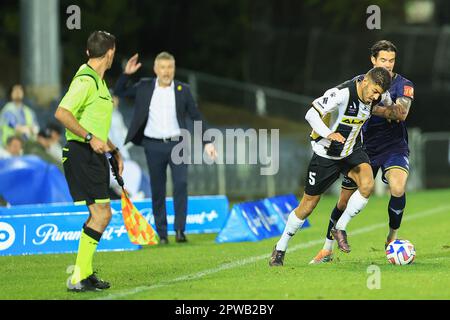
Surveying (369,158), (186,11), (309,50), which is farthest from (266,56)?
(369,158)

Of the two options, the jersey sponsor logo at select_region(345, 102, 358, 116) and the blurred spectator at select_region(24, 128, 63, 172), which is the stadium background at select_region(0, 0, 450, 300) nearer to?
the jersey sponsor logo at select_region(345, 102, 358, 116)

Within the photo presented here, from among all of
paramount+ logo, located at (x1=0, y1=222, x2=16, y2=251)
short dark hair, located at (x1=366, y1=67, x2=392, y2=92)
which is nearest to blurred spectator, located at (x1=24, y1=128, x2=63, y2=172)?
paramount+ logo, located at (x1=0, y1=222, x2=16, y2=251)

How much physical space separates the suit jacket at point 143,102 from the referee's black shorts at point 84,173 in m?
4.63

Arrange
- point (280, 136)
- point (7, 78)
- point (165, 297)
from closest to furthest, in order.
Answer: point (165, 297), point (280, 136), point (7, 78)

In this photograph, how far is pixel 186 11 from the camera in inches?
1470

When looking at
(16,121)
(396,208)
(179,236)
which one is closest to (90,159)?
(396,208)

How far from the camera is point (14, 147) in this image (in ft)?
60.4

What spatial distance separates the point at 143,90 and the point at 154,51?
22.8 metres

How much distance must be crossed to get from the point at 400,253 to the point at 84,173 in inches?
133

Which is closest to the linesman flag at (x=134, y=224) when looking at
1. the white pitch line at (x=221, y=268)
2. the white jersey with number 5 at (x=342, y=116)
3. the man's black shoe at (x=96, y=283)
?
the white pitch line at (x=221, y=268)

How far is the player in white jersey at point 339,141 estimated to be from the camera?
10648 mm

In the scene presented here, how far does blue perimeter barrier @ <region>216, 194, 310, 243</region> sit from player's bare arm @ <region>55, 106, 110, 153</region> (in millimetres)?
5164

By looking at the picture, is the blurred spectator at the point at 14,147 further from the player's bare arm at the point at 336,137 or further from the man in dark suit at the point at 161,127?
the player's bare arm at the point at 336,137
